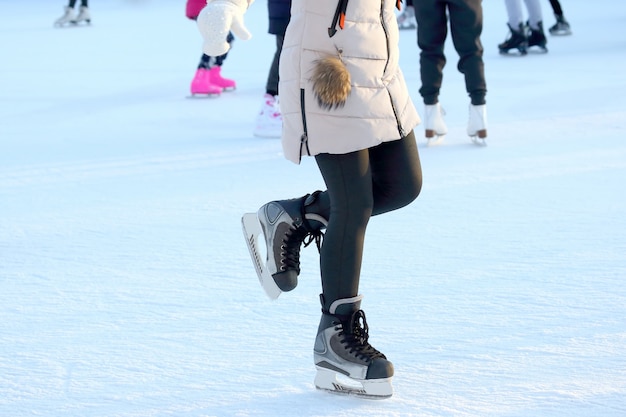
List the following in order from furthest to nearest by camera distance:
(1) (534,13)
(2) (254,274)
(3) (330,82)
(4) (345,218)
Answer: (1) (534,13)
(2) (254,274)
(4) (345,218)
(3) (330,82)

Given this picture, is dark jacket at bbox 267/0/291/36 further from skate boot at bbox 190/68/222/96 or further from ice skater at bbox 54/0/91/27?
ice skater at bbox 54/0/91/27

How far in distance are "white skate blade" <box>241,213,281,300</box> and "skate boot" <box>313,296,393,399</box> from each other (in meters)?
0.20

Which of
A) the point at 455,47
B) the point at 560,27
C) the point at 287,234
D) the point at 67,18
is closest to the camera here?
the point at 287,234

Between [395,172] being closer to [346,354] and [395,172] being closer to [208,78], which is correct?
[346,354]

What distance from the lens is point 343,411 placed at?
1890mm

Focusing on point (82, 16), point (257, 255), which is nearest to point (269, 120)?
point (257, 255)

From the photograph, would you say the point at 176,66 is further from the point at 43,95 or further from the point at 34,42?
the point at 34,42

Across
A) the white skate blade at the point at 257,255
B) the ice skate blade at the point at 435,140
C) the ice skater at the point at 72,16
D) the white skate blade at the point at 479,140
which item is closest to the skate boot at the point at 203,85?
the ice skate blade at the point at 435,140

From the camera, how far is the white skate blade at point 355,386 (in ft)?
6.31

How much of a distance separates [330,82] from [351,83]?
7cm

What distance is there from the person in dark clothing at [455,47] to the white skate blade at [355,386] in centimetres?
247

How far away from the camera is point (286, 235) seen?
2.15 meters

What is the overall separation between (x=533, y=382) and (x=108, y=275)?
126cm

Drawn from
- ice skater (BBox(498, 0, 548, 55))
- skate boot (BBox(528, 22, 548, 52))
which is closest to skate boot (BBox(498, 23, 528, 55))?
ice skater (BBox(498, 0, 548, 55))
